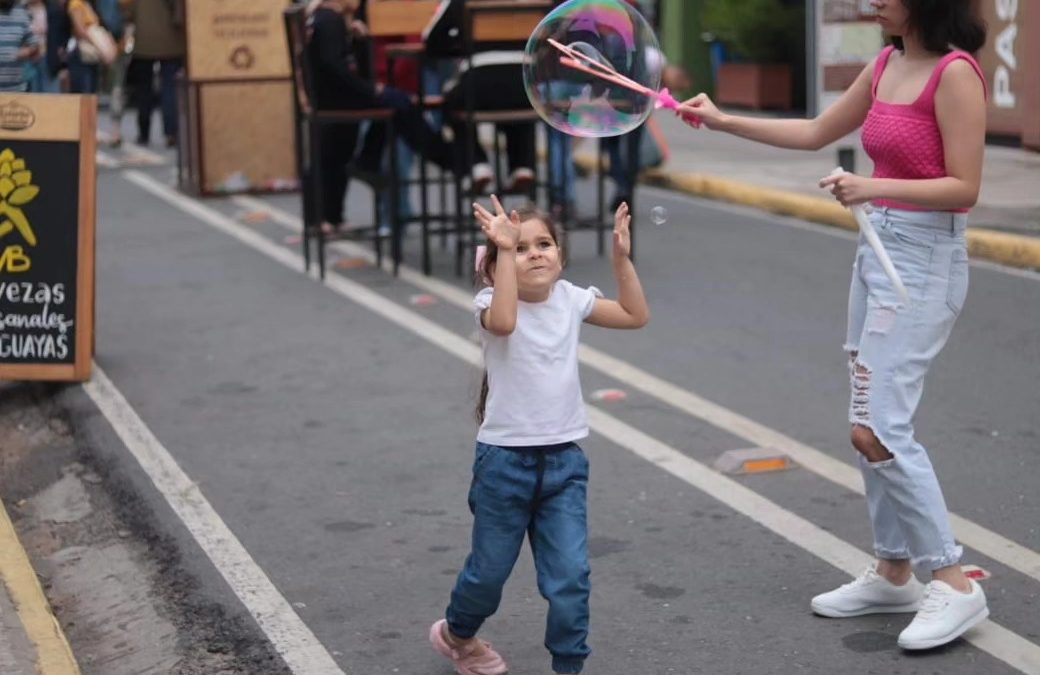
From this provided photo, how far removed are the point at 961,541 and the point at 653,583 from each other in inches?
41.0

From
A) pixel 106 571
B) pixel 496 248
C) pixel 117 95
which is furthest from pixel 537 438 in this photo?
pixel 117 95

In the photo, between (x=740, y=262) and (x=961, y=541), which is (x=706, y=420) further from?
(x=740, y=262)

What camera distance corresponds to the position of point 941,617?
15.4ft

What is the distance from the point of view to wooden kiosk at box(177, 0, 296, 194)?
48.3ft

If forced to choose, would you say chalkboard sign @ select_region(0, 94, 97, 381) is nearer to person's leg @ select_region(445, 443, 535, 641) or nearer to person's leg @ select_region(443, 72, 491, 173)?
person's leg @ select_region(443, 72, 491, 173)

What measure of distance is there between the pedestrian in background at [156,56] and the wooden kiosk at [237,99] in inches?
12.9

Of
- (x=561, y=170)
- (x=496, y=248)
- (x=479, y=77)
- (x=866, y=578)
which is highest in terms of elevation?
(x=479, y=77)

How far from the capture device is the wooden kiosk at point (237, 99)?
580 inches

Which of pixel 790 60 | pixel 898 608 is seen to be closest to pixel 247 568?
pixel 898 608

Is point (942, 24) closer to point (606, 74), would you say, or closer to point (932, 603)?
point (606, 74)

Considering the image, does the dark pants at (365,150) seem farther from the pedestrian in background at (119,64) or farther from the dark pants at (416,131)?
the pedestrian in background at (119,64)

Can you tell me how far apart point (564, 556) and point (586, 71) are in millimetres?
1474

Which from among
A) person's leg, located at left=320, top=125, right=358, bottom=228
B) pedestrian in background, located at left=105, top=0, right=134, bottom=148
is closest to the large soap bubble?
person's leg, located at left=320, top=125, right=358, bottom=228

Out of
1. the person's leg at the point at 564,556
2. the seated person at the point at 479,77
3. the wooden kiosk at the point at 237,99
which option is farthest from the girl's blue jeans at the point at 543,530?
the wooden kiosk at the point at 237,99
